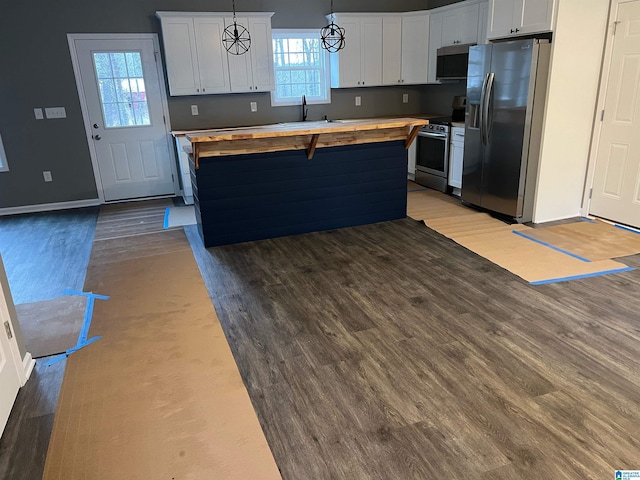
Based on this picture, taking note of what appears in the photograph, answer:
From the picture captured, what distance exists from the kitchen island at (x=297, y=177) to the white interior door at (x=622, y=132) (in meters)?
1.81

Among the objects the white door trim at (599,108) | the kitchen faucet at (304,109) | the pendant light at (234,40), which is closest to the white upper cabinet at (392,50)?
the kitchen faucet at (304,109)

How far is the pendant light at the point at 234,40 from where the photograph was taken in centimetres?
577

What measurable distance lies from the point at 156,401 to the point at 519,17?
4628 mm

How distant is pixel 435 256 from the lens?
4.04 meters

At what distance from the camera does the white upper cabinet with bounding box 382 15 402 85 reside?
257 inches

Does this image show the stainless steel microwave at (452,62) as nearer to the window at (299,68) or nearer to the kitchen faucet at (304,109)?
the window at (299,68)

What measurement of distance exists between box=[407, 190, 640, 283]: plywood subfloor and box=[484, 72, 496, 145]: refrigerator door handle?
2.92ft

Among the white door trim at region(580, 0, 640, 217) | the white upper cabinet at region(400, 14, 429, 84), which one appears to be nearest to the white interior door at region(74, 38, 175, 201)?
the white upper cabinet at region(400, 14, 429, 84)

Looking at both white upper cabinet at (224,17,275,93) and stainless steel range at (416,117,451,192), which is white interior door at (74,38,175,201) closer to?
white upper cabinet at (224,17,275,93)

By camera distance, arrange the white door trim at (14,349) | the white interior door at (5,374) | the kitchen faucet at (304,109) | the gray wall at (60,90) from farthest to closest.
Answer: the kitchen faucet at (304,109)
the gray wall at (60,90)
the white door trim at (14,349)
the white interior door at (5,374)

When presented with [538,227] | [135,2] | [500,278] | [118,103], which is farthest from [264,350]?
[135,2]

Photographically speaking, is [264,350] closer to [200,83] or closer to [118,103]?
[200,83]

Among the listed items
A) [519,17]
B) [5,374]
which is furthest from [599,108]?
[5,374]

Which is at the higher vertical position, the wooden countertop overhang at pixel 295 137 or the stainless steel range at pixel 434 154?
the wooden countertop overhang at pixel 295 137
